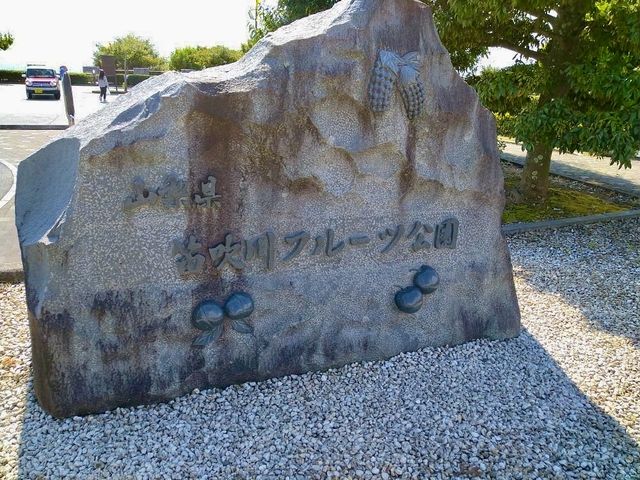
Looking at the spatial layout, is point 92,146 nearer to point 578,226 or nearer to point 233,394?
point 233,394

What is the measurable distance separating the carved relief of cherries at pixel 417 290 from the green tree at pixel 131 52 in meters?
39.3

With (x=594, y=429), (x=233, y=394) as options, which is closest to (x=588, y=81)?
(x=594, y=429)

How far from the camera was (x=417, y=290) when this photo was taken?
3.51m

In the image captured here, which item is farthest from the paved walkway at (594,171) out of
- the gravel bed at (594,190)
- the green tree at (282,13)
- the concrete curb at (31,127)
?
the concrete curb at (31,127)

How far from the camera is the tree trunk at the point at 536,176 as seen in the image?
24.0 feet

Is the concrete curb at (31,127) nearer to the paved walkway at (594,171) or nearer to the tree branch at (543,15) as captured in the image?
the paved walkway at (594,171)

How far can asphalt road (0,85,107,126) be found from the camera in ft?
48.3

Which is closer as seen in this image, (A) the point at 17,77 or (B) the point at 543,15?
(B) the point at 543,15

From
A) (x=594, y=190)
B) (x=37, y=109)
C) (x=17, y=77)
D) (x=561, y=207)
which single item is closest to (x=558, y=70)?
(x=561, y=207)

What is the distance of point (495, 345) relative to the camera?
3773 mm

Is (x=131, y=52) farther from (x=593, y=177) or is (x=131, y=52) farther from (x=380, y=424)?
(x=380, y=424)

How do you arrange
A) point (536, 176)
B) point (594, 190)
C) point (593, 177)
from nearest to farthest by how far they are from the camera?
point (536, 176) → point (594, 190) → point (593, 177)

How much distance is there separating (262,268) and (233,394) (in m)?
0.74

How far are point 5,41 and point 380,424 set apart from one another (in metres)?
33.3
